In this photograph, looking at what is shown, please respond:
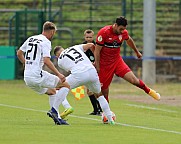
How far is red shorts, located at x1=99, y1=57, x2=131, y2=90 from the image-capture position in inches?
653

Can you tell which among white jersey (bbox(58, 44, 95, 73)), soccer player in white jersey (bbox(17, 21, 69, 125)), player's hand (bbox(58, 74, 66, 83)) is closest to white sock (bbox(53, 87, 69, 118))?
soccer player in white jersey (bbox(17, 21, 69, 125))

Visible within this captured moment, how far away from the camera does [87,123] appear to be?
15.9 m

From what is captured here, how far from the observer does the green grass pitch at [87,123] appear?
12656 mm

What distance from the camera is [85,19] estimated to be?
124 feet

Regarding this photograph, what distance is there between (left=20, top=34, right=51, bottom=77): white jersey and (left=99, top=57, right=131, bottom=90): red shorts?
1749 millimetres

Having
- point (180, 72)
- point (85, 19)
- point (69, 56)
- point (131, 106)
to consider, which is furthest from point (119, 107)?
point (85, 19)

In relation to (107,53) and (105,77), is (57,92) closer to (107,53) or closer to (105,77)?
(105,77)

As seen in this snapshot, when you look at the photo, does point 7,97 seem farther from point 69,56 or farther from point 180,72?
point 180,72

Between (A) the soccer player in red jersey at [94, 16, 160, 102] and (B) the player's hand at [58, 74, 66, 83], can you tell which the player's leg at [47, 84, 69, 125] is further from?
(A) the soccer player in red jersey at [94, 16, 160, 102]

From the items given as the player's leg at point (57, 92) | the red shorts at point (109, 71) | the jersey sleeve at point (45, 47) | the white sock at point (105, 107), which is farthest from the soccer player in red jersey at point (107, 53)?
the jersey sleeve at point (45, 47)

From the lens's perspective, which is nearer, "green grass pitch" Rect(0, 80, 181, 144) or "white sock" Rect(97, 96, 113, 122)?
"green grass pitch" Rect(0, 80, 181, 144)

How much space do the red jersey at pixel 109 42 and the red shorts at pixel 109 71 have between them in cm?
9

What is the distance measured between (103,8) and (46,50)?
76.8ft

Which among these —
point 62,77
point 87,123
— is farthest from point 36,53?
point 87,123
